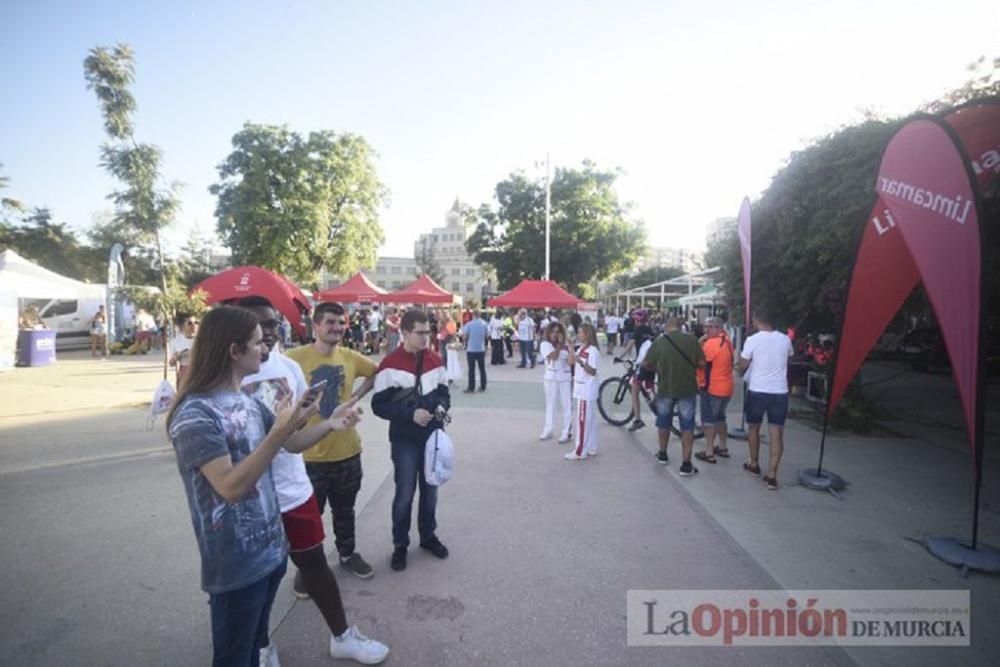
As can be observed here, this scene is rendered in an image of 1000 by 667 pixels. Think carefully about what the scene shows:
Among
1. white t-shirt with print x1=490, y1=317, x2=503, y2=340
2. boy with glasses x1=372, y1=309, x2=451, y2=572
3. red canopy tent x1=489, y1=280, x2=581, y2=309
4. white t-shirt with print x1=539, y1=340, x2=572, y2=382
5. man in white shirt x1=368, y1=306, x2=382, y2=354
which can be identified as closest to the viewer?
boy with glasses x1=372, y1=309, x2=451, y2=572

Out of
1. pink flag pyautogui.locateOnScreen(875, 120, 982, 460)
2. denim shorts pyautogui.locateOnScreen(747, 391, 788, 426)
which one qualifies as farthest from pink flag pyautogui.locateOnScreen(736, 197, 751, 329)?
pink flag pyautogui.locateOnScreen(875, 120, 982, 460)

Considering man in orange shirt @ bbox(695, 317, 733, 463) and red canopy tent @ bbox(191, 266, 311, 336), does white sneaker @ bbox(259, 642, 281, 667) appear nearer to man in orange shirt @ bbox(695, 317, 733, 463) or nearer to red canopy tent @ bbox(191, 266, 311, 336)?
red canopy tent @ bbox(191, 266, 311, 336)

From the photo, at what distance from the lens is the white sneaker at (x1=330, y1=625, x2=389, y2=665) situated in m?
2.43

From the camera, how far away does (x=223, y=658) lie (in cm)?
172

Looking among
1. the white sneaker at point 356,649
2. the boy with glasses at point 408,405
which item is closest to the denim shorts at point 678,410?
the boy with glasses at point 408,405

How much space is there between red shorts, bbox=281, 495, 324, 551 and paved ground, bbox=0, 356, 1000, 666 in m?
0.67

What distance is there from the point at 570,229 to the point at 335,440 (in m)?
35.2

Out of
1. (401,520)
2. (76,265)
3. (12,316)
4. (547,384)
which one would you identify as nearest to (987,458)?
(547,384)

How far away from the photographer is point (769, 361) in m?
5.13

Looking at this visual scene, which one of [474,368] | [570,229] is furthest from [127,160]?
[570,229]

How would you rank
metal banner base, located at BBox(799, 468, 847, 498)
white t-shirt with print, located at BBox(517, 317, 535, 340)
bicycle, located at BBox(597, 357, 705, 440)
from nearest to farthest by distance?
metal banner base, located at BBox(799, 468, 847, 498), bicycle, located at BBox(597, 357, 705, 440), white t-shirt with print, located at BBox(517, 317, 535, 340)

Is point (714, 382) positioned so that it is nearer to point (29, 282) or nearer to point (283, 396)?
point (283, 396)

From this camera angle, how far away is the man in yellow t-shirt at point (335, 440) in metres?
3.08

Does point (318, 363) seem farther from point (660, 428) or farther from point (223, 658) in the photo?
point (660, 428)
